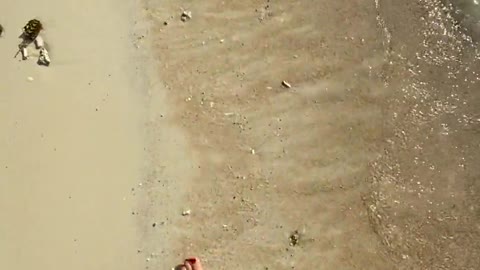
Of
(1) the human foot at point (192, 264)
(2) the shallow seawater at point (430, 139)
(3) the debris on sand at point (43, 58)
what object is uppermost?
(3) the debris on sand at point (43, 58)

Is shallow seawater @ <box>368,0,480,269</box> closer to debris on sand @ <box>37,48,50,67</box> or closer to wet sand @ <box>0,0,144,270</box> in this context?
wet sand @ <box>0,0,144,270</box>

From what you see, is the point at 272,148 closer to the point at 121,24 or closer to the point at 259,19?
the point at 259,19

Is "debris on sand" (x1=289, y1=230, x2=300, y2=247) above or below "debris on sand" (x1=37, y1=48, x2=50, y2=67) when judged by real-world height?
below

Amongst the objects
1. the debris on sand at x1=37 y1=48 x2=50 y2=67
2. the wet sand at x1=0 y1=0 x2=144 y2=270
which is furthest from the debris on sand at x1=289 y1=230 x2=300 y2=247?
the debris on sand at x1=37 y1=48 x2=50 y2=67

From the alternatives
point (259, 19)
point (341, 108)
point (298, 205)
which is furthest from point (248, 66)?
point (298, 205)

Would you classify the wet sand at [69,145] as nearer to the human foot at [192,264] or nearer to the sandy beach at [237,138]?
the sandy beach at [237,138]

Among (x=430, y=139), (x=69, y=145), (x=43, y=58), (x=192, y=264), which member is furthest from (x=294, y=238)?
(x=43, y=58)

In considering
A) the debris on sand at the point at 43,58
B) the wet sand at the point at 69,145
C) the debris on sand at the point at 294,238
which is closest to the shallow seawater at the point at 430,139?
the debris on sand at the point at 294,238
